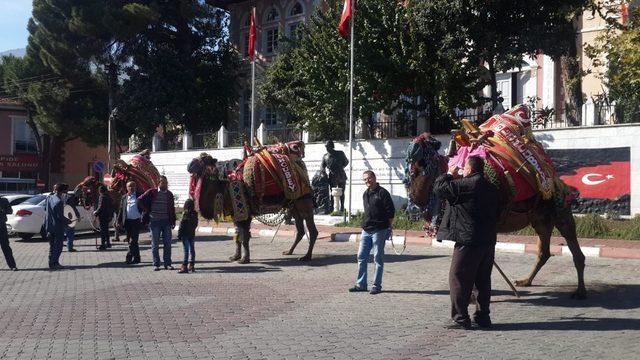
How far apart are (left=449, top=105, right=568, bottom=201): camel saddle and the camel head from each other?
35cm

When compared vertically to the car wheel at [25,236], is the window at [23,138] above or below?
above

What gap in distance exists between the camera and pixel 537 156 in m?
9.34

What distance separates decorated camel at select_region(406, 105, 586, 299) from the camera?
8945mm

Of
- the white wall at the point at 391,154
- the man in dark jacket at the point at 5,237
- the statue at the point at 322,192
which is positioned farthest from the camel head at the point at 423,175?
the statue at the point at 322,192

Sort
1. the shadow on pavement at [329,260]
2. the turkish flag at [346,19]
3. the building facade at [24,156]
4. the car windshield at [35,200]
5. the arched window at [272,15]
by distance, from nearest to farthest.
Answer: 1. the shadow on pavement at [329,260]
2. the car windshield at [35,200]
3. the turkish flag at [346,19]
4. the arched window at [272,15]
5. the building facade at [24,156]

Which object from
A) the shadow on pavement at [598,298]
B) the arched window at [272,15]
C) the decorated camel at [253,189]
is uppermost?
the arched window at [272,15]

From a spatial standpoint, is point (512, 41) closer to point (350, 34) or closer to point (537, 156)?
point (350, 34)

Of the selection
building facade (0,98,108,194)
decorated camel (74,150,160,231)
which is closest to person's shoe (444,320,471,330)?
decorated camel (74,150,160,231)

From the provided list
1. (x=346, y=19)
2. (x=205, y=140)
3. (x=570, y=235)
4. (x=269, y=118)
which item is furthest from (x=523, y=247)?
(x=269, y=118)

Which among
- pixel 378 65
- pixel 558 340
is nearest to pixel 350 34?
pixel 378 65

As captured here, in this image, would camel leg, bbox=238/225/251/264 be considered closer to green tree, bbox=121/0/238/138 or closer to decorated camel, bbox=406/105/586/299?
decorated camel, bbox=406/105/586/299

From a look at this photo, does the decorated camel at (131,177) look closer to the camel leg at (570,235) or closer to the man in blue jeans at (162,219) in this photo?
the man in blue jeans at (162,219)

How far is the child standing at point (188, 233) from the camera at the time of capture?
41.1 feet

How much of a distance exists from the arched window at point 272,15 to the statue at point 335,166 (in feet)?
54.0
